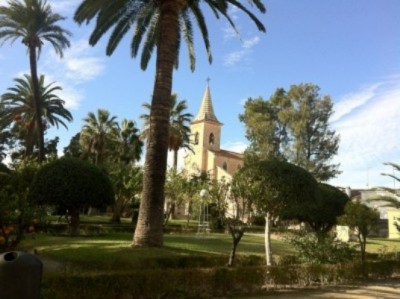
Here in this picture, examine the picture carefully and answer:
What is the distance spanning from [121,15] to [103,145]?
31.1 metres

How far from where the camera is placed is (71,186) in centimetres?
2212

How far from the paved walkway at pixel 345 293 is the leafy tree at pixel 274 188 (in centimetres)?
253

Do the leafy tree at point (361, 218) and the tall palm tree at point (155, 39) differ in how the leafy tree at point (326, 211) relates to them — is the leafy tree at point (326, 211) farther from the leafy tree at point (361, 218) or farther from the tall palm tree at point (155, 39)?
the tall palm tree at point (155, 39)

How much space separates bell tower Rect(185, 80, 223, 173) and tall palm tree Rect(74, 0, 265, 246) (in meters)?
49.7

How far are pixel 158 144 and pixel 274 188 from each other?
13.3 ft

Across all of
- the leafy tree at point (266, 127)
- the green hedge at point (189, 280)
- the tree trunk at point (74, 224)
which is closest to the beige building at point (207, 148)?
the leafy tree at point (266, 127)

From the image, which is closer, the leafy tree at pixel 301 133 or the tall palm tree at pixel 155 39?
the tall palm tree at pixel 155 39

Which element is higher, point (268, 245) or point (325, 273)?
point (268, 245)

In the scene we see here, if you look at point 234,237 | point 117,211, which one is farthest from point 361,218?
point 117,211

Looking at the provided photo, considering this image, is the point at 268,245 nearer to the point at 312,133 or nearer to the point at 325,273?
the point at 325,273

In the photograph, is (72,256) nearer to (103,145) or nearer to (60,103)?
(60,103)

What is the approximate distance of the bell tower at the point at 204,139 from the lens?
69.4 meters

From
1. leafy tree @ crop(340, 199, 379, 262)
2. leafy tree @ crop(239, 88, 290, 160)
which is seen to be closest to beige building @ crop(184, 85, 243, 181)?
leafy tree @ crop(239, 88, 290, 160)

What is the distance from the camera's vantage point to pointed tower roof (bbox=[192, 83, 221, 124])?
231 feet
